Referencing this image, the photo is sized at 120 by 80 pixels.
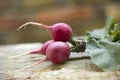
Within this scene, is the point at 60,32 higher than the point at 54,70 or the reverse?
higher

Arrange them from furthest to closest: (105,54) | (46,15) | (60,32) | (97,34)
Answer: (46,15)
(97,34)
(60,32)
(105,54)

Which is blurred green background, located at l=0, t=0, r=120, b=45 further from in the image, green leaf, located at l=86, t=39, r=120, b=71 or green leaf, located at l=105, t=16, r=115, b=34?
green leaf, located at l=86, t=39, r=120, b=71

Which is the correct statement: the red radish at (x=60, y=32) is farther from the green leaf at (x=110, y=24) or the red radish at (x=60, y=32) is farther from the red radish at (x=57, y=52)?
the green leaf at (x=110, y=24)

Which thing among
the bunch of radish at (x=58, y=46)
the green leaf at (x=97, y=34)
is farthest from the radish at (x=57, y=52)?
the green leaf at (x=97, y=34)

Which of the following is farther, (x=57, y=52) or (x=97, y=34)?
(x=97, y=34)

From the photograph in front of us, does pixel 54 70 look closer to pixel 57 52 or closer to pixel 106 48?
pixel 57 52

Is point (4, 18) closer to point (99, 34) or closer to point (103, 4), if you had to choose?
point (103, 4)

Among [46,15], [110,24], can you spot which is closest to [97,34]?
[110,24]

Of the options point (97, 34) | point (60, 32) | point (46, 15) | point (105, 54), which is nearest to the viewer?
point (105, 54)
